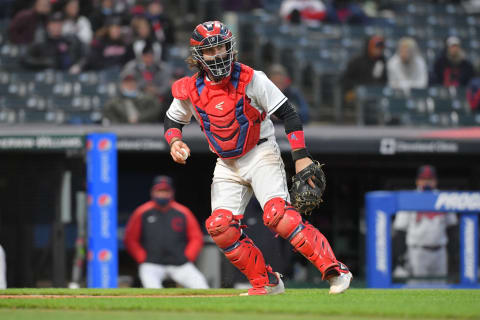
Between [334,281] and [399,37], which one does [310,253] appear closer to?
[334,281]

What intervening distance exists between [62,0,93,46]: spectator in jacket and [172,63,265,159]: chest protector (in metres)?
6.99

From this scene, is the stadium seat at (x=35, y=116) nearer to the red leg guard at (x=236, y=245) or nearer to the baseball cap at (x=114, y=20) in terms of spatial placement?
the baseball cap at (x=114, y=20)

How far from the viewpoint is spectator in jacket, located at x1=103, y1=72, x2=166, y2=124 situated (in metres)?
10.6

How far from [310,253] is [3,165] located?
5.26m

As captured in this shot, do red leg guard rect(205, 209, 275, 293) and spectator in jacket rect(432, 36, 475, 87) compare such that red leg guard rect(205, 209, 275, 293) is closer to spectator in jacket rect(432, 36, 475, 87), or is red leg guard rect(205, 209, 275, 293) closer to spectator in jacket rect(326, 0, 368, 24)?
spectator in jacket rect(432, 36, 475, 87)

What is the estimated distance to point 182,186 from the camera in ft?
35.9

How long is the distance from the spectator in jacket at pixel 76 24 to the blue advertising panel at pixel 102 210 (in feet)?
12.8

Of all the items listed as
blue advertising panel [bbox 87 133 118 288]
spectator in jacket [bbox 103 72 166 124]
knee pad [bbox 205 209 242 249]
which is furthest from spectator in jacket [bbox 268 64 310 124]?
knee pad [bbox 205 209 242 249]

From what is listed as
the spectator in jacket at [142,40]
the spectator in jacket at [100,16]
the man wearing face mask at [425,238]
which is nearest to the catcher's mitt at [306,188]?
the man wearing face mask at [425,238]

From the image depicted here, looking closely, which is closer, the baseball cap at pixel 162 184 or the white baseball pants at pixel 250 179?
the white baseball pants at pixel 250 179

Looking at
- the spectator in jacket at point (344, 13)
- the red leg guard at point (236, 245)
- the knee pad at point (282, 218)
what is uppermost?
the spectator in jacket at point (344, 13)

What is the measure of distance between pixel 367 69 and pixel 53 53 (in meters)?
3.83

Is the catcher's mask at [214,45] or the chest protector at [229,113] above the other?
the catcher's mask at [214,45]

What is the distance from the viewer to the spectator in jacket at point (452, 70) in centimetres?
1289
